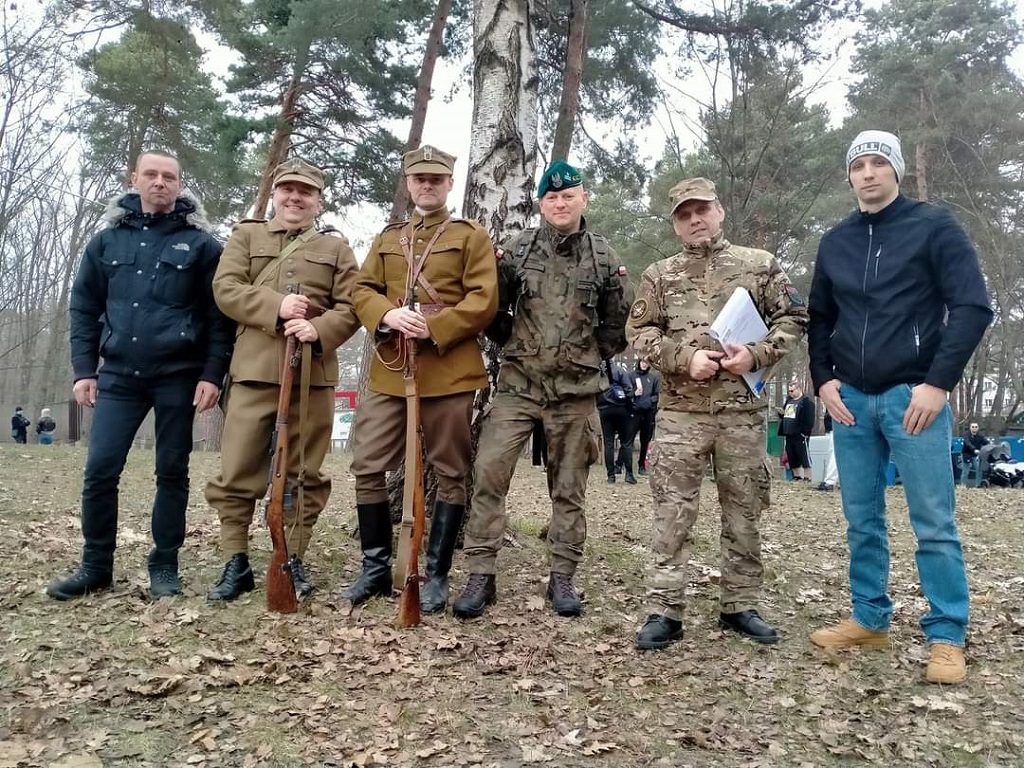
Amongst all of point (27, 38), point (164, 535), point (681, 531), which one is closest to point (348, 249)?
point (164, 535)

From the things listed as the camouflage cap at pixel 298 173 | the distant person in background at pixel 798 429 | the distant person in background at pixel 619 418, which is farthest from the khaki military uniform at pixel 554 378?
the distant person in background at pixel 798 429

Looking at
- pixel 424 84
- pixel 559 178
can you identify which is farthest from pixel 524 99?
pixel 424 84

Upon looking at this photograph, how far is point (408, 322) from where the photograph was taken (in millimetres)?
4141

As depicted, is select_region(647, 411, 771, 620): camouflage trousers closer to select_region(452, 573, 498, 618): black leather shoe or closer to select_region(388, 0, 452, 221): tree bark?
select_region(452, 573, 498, 618): black leather shoe

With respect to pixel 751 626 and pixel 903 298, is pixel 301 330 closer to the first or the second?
pixel 751 626

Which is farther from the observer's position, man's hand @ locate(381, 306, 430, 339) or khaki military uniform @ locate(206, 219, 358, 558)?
khaki military uniform @ locate(206, 219, 358, 558)

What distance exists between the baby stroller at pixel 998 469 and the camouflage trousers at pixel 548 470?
16386 millimetres

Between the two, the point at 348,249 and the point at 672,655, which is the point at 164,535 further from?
the point at 672,655

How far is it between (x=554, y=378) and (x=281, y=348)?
1.55 meters

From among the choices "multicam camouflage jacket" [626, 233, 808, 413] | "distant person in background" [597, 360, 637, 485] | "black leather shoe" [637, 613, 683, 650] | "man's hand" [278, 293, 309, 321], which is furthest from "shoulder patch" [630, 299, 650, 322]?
"distant person in background" [597, 360, 637, 485]

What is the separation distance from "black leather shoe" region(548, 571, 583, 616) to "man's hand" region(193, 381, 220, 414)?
2198 millimetres

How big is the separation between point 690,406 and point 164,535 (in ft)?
10.1

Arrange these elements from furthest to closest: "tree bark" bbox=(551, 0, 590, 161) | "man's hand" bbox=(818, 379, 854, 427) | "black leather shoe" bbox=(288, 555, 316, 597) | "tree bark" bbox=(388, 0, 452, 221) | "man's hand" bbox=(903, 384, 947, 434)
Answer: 1. "tree bark" bbox=(388, 0, 452, 221)
2. "tree bark" bbox=(551, 0, 590, 161)
3. "black leather shoe" bbox=(288, 555, 316, 597)
4. "man's hand" bbox=(818, 379, 854, 427)
5. "man's hand" bbox=(903, 384, 947, 434)

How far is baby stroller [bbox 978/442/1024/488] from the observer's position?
57.5 ft
